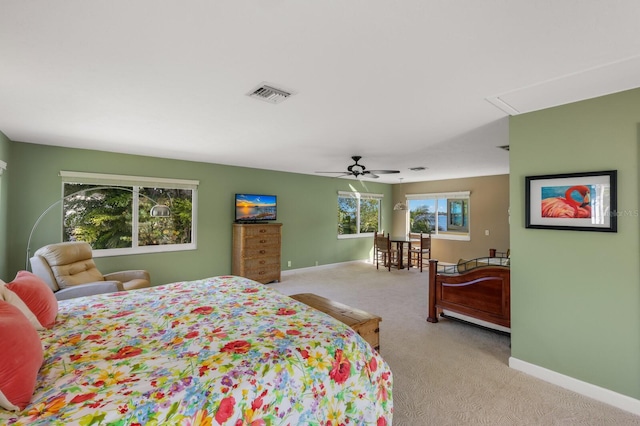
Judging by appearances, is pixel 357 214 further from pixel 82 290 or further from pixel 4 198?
pixel 4 198

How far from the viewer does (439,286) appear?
382cm

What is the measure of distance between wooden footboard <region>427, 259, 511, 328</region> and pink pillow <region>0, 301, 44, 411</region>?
12.1 ft

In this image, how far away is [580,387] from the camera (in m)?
2.31

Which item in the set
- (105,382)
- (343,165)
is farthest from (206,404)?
(343,165)

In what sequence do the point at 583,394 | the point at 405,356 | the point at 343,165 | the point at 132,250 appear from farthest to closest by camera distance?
1. the point at 343,165
2. the point at 132,250
3. the point at 405,356
4. the point at 583,394

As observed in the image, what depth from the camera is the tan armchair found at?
317cm

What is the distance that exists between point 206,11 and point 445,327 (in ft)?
13.0

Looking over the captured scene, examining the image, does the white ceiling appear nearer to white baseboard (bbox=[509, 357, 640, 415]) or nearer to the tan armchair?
the tan armchair

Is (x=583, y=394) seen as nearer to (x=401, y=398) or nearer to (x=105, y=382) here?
(x=401, y=398)

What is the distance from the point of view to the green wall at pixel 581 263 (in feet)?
7.00

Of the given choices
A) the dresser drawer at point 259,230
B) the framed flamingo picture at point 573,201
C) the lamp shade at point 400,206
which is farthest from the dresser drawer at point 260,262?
the framed flamingo picture at point 573,201

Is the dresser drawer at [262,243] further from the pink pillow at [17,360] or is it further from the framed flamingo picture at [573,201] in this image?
the framed flamingo picture at [573,201]

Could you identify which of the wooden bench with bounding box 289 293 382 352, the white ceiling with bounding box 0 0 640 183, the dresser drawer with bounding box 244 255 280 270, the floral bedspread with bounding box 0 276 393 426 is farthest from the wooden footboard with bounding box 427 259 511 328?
the dresser drawer with bounding box 244 255 280 270

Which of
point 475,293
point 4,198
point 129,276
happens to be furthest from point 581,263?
point 4,198
